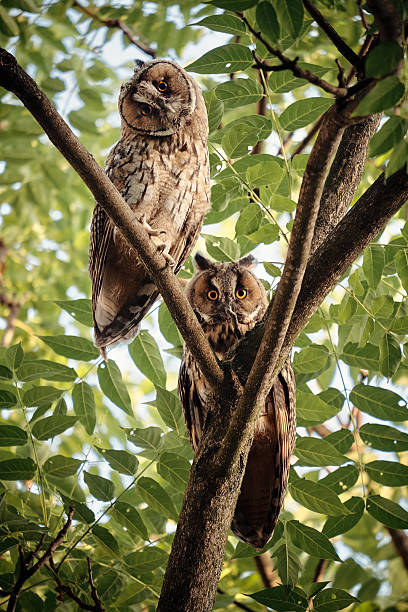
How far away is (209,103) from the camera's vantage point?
239 cm

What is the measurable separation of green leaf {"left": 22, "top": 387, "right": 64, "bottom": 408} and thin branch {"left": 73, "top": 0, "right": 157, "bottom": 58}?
248cm

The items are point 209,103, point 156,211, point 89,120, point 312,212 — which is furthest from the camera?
point 89,120

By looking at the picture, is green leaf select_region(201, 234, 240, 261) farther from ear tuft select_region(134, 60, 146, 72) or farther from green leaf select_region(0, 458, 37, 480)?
ear tuft select_region(134, 60, 146, 72)

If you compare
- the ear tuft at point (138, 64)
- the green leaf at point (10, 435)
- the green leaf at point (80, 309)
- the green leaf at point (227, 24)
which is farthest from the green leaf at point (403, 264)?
the ear tuft at point (138, 64)

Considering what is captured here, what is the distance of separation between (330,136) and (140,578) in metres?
1.72

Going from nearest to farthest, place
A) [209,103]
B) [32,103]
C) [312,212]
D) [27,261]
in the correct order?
1. [312,212]
2. [32,103]
3. [209,103]
4. [27,261]

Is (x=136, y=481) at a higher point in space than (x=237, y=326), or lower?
lower

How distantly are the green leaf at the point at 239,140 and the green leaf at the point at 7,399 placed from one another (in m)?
1.26

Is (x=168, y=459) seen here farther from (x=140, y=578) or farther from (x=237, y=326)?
(x=237, y=326)

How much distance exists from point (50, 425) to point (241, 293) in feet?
4.19

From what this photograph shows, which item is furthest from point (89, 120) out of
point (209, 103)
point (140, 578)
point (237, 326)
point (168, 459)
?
point (140, 578)

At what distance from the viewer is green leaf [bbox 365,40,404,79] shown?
118cm

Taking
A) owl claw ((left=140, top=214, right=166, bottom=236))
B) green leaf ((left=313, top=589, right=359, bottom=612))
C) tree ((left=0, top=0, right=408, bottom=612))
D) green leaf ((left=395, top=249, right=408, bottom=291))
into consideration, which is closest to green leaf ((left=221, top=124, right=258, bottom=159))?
tree ((left=0, top=0, right=408, bottom=612))

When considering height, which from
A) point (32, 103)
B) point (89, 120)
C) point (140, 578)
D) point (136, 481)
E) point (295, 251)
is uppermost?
point (89, 120)
